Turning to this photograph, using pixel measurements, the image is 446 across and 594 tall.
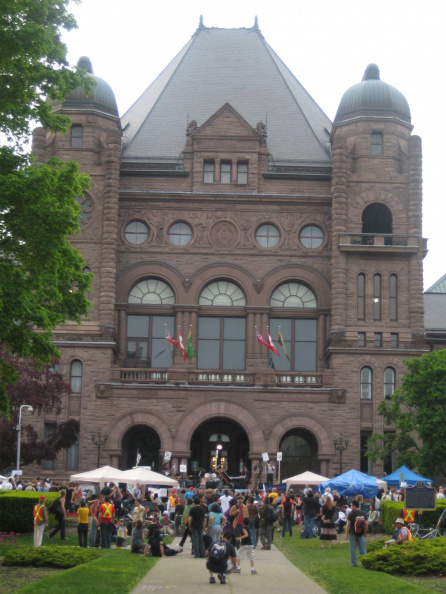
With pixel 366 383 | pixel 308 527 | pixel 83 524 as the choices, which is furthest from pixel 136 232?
pixel 83 524

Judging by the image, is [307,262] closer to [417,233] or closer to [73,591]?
[417,233]

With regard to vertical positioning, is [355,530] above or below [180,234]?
below

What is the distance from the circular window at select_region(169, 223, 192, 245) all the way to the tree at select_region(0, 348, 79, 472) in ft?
36.2

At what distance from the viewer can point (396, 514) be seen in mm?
34688

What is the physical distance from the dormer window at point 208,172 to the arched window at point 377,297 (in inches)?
448

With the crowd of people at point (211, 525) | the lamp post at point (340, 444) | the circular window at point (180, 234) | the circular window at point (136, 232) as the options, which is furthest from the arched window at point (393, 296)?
the crowd of people at point (211, 525)

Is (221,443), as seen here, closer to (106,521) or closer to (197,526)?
(106,521)

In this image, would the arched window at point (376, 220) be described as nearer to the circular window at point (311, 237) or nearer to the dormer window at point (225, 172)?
the circular window at point (311, 237)

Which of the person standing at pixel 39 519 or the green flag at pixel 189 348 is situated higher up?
the green flag at pixel 189 348

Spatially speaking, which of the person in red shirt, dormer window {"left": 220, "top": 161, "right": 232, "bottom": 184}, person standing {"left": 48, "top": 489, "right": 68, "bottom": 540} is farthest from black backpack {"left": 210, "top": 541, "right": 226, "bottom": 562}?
dormer window {"left": 220, "top": 161, "right": 232, "bottom": 184}

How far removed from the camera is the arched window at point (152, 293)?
6191cm

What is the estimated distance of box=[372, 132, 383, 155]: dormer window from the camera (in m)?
61.6

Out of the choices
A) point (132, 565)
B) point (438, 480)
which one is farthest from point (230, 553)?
point (438, 480)

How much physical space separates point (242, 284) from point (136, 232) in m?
7.01
